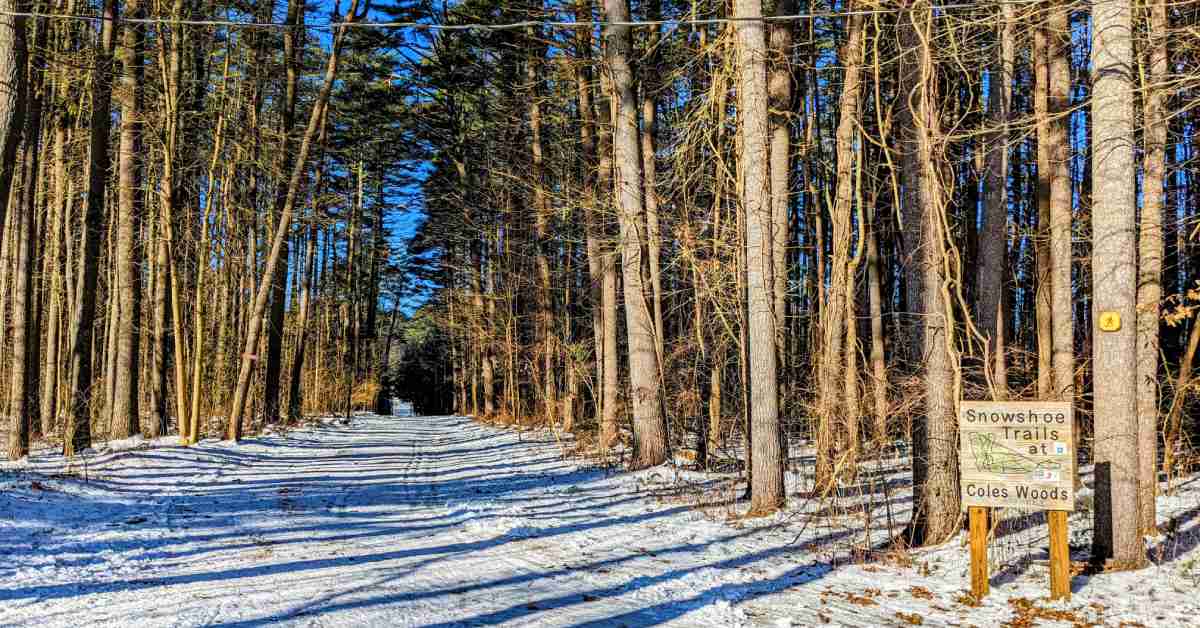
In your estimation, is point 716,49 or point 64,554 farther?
point 716,49

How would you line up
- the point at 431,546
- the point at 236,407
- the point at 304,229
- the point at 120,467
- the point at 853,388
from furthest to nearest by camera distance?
the point at 304,229 < the point at 236,407 < the point at 120,467 < the point at 853,388 < the point at 431,546

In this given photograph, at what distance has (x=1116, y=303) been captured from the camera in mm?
6277

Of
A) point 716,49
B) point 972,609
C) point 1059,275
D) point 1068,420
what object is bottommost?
point 972,609

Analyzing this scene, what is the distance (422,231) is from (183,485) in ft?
91.7

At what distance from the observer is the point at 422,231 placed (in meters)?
37.9

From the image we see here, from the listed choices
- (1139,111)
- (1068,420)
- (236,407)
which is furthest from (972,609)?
(236,407)

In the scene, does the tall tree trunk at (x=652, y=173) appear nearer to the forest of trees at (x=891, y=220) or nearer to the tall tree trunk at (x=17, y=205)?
the forest of trees at (x=891, y=220)

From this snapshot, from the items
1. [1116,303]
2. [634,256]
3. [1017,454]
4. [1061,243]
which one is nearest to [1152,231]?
[1061,243]

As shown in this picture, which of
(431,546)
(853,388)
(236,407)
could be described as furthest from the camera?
(236,407)

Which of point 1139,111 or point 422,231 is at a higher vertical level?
point 422,231

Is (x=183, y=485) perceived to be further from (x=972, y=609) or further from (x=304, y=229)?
(x=304, y=229)

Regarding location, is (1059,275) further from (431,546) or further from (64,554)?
(64,554)

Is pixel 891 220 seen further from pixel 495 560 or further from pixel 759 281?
pixel 495 560

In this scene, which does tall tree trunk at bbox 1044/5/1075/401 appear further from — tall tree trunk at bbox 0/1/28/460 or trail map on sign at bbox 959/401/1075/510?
tall tree trunk at bbox 0/1/28/460
